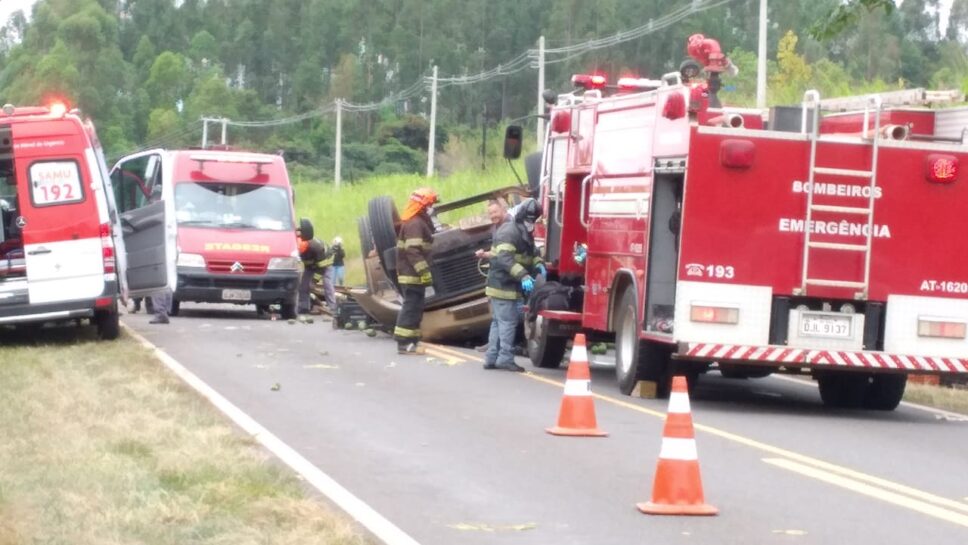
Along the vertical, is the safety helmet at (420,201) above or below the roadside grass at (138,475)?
above

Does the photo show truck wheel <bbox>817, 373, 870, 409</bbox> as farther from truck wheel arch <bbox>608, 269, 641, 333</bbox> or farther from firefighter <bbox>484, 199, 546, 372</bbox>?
firefighter <bbox>484, 199, 546, 372</bbox>

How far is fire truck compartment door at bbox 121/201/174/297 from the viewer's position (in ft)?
69.5

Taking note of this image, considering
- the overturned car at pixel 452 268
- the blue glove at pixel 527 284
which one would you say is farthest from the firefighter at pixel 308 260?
the blue glove at pixel 527 284

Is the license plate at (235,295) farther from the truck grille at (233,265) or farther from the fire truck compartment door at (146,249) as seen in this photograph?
the fire truck compartment door at (146,249)

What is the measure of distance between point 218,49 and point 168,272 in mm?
99269

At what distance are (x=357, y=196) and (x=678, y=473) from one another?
5556 cm

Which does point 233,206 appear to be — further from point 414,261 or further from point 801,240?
point 801,240

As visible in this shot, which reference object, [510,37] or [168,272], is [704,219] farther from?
[510,37]

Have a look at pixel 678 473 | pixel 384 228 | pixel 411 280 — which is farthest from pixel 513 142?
pixel 678 473

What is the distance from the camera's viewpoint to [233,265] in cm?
2689

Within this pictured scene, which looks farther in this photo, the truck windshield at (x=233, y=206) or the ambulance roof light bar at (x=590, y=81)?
the truck windshield at (x=233, y=206)

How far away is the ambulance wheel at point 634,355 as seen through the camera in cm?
1533

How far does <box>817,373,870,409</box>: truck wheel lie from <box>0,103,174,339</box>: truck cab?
27.0 ft

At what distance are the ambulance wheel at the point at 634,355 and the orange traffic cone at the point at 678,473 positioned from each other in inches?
239
